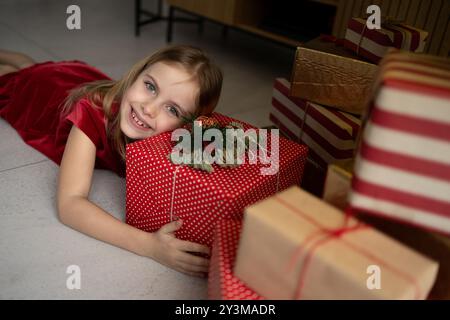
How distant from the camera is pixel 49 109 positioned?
1370mm

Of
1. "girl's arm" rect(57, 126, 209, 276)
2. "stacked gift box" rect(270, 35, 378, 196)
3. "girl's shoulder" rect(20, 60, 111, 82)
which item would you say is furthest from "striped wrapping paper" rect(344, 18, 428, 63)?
"girl's shoulder" rect(20, 60, 111, 82)

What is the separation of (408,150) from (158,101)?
0.62 m

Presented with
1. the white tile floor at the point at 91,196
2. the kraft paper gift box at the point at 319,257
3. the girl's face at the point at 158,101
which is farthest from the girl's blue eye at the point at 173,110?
the kraft paper gift box at the point at 319,257

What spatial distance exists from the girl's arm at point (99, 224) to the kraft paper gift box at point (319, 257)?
0.24m

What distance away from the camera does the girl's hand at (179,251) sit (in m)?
0.92

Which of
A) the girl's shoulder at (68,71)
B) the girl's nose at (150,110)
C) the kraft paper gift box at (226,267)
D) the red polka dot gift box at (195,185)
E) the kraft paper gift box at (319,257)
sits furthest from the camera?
the girl's shoulder at (68,71)

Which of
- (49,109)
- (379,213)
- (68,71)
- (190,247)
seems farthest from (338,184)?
(68,71)

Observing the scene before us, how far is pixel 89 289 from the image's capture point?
0.87 meters

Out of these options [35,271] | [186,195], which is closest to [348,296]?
[186,195]

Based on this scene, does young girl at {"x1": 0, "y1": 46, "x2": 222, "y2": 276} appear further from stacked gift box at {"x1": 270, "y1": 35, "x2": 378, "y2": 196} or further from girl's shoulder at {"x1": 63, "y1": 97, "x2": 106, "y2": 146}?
stacked gift box at {"x1": 270, "y1": 35, "x2": 378, "y2": 196}

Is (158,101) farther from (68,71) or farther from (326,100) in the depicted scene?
(68,71)

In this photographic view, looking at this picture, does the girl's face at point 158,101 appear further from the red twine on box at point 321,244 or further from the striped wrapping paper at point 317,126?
the red twine on box at point 321,244

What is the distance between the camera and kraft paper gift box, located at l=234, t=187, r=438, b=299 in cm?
60
